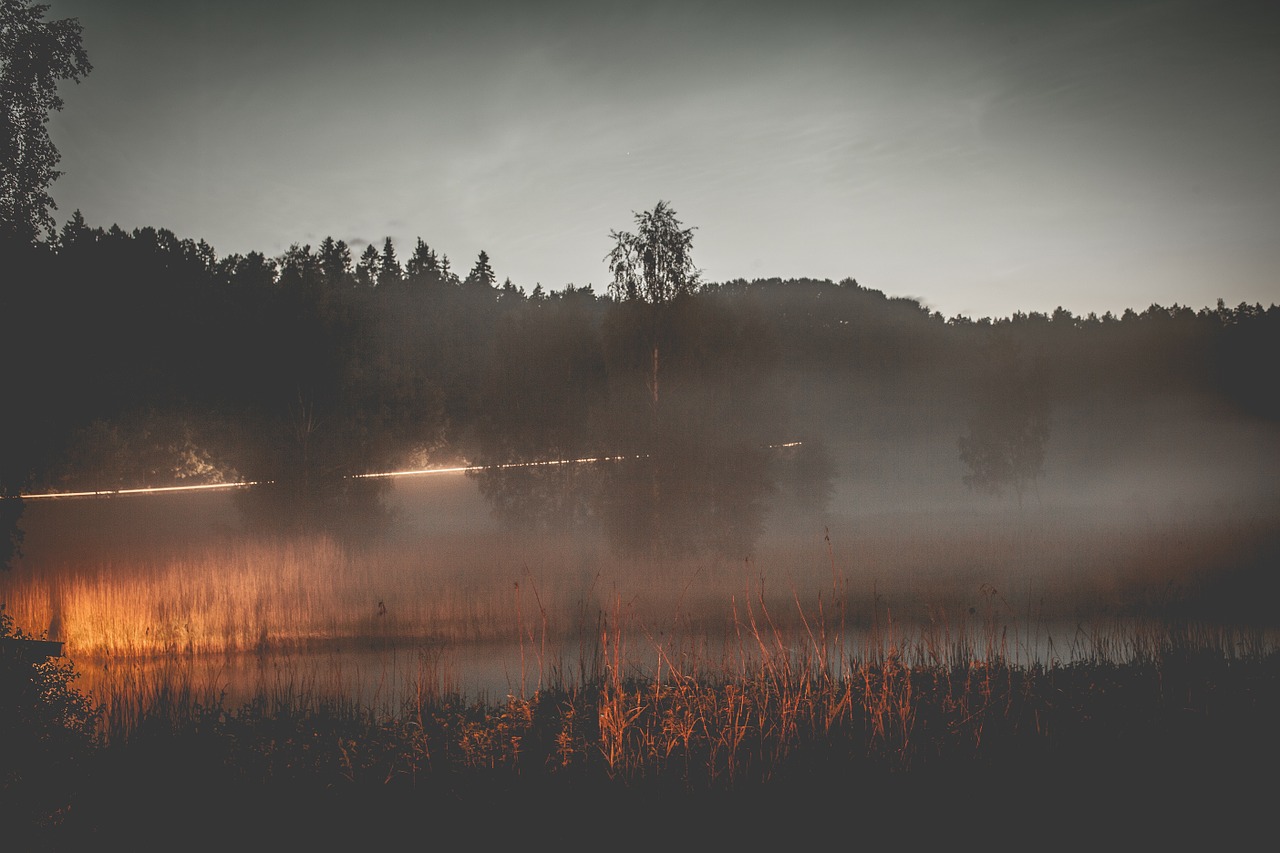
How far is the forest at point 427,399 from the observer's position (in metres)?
26.4

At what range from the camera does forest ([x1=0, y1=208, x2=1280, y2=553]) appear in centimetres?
2644

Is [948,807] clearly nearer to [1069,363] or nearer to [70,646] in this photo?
[70,646]

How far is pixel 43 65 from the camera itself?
11945mm

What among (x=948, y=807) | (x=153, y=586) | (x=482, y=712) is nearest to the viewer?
(x=948, y=807)

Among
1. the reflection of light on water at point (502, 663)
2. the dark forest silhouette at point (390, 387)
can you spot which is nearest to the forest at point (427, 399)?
the dark forest silhouette at point (390, 387)

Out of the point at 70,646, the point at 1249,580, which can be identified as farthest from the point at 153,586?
the point at 1249,580

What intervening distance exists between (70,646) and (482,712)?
1055cm

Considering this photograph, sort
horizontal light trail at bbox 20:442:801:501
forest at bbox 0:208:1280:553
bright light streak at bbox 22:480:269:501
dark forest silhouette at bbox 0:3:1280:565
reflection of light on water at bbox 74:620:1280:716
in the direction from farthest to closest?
bright light streak at bbox 22:480:269:501
horizontal light trail at bbox 20:442:801:501
forest at bbox 0:208:1280:553
dark forest silhouette at bbox 0:3:1280:565
reflection of light on water at bbox 74:620:1280:716

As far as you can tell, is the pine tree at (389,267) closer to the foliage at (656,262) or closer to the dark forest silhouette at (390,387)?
the dark forest silhouette at (390,387)

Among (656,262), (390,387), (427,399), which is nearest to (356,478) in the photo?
(390,387)

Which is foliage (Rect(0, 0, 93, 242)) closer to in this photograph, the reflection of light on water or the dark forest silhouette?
the dark forest silhouette

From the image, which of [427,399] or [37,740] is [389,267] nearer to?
[427,399]

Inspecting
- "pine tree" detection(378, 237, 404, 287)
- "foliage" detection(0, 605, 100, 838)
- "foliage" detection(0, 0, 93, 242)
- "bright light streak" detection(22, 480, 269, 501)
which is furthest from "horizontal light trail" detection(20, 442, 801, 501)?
"pine tree" detection(378, 237, 404, 287)

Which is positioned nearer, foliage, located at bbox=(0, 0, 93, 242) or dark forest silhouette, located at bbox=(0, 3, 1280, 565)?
foliage, located at bbox=(0, 0, 93, 242)
